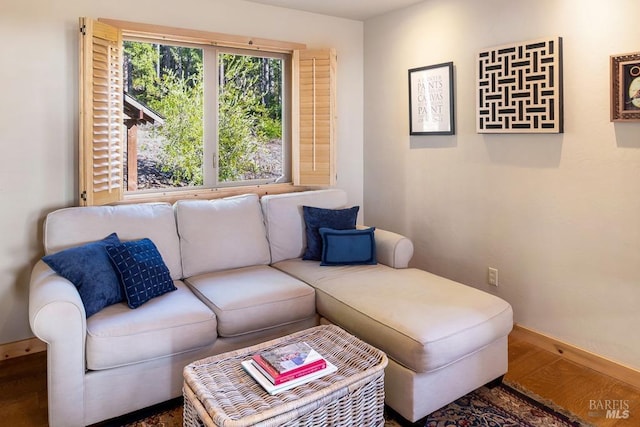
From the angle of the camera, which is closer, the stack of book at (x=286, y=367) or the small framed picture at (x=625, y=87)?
the stack of book at (x=286, y=367)

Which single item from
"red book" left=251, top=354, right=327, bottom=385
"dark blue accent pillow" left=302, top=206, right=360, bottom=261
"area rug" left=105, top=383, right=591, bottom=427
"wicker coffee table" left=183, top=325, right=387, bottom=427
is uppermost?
"dark blue accent pillow" left=302, top=206, right=360, bottom=261

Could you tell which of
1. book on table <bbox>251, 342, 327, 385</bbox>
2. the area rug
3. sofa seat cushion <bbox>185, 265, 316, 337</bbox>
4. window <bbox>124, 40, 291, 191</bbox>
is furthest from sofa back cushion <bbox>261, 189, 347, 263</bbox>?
book on table <bbox>251, 342, 327, 385</bbox>

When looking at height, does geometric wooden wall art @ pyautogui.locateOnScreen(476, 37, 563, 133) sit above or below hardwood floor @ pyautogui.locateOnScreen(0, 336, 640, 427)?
above

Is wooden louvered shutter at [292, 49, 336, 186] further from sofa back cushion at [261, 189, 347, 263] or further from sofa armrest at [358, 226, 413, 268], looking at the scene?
sofa armrest at [358, 226, 413, 268]

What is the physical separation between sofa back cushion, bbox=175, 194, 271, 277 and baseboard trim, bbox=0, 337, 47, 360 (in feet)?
3.31

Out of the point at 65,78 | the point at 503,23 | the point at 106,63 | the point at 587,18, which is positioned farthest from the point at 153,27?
the point at 587,18

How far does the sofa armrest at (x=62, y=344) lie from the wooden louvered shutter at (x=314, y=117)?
2.14m

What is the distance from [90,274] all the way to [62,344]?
1.32 ft

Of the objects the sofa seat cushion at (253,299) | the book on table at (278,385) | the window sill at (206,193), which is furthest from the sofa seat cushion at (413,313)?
the window sill at (206,193)

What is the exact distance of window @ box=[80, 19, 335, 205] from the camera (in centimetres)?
285

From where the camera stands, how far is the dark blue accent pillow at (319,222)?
3229 mm

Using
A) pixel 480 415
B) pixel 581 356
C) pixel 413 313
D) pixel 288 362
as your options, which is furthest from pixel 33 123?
pixel 581 356

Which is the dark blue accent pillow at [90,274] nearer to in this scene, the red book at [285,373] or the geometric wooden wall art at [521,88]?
the red book at [285,373]

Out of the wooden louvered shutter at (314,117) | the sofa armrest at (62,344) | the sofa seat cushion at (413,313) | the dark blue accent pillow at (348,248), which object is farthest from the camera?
the wooden louvered shutter at (314,117)
